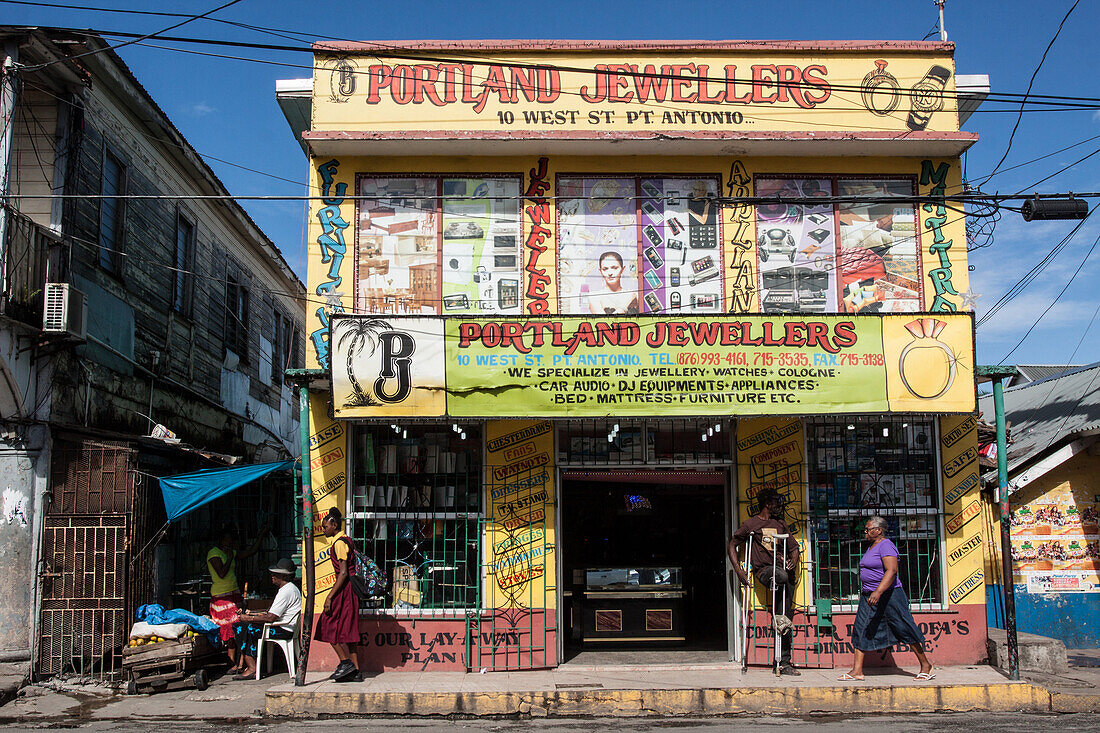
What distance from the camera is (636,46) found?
10.9m

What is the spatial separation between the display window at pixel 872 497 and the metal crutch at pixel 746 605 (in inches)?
34.0

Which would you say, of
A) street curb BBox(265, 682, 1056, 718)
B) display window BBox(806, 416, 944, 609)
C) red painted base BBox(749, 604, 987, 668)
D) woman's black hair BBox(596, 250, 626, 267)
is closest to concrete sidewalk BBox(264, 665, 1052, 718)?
street curb BBox(265, 682, 1056, 718)

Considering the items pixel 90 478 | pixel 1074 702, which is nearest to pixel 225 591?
pixel 90 478

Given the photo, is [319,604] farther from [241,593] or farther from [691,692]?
[691,692]

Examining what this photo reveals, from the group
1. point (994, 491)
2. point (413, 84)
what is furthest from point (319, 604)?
point (994, 491)

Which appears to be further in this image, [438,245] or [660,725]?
[438,245]

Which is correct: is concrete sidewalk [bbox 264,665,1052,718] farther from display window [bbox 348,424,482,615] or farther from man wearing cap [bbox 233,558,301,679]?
display window [bbox 348,424,482,615]

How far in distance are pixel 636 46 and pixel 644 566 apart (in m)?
6.59

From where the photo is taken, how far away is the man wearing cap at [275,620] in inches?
385

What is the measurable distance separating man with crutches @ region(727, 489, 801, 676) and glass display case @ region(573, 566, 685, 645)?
48.8 inches

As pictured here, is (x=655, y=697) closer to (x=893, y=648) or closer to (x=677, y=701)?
(x=677, y=701)

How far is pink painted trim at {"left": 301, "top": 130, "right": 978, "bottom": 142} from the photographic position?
10.2 meters

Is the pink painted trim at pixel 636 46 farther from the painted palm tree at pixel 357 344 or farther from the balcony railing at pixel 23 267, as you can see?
the balcony railing at pixel 23 267

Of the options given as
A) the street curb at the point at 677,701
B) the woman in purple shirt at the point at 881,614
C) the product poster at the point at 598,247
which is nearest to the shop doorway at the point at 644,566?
the street curb at the point at 677,701
